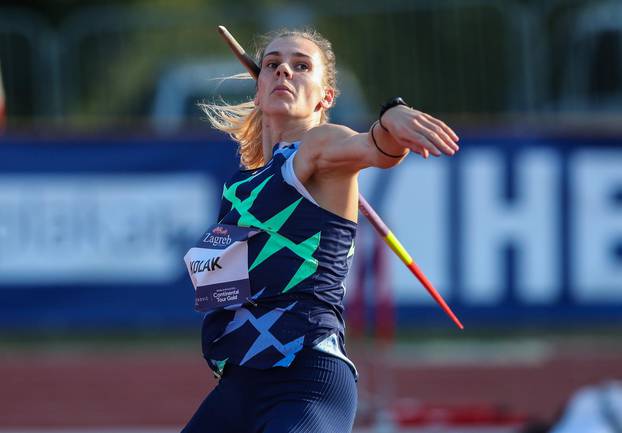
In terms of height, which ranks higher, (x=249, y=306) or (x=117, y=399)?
(x=249, y=306)

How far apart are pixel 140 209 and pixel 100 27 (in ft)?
13.4

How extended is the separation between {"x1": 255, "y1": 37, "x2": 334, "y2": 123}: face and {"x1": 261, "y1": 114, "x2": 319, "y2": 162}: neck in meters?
0.03

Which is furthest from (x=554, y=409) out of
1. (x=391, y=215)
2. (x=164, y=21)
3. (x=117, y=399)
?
(x=164, y=21)

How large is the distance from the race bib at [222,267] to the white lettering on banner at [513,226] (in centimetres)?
579

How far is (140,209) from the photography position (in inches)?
392

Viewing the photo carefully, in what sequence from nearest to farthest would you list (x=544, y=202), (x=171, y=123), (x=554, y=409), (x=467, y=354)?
(x=554, y=409) < (x=544, y=202) < (x=467, y=354) < (x=171, y=123)

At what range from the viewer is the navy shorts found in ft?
12.8

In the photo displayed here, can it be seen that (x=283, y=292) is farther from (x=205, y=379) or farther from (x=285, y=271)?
(x=205, y=379)

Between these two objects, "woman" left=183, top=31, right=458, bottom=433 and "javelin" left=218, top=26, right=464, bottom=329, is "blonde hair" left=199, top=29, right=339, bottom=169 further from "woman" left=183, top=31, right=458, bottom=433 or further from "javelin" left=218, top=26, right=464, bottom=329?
"woman" left=183, top=31, right=458, bottom=433

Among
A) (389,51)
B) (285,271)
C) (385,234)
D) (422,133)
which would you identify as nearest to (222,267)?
(285,271)

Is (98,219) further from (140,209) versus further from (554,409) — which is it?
(554,409)

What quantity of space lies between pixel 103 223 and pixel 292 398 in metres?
6.26

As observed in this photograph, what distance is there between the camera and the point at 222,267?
4.05 metres

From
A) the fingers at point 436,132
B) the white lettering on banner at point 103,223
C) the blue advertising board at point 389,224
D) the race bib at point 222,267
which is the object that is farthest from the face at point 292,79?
the white lettering on banner at point 103,223
